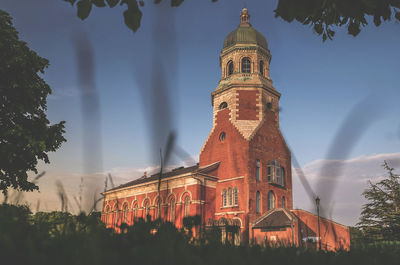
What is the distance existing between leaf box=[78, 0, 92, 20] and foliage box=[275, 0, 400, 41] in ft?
6.45

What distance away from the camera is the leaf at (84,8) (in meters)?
3.17

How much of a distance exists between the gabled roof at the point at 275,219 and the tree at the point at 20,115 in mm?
16127

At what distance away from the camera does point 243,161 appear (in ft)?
91.0

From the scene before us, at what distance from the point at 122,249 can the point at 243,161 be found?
1028 inches

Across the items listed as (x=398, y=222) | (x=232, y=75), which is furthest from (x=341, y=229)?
(x=232, y=75)

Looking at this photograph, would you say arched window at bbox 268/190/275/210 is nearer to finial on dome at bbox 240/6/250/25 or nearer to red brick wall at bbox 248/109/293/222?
red brick wall at bbox 248/109/293/222

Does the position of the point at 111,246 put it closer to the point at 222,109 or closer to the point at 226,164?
the point at 226,164

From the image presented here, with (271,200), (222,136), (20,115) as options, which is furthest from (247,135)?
(20,115)

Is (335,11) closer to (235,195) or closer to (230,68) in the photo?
(235,195)

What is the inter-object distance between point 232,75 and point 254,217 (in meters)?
14.1

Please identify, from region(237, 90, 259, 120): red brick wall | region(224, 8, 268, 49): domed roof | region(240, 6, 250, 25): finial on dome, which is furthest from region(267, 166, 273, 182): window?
region(240, 6, 250, 25): finial on dome

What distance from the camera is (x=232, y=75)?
31.7 m

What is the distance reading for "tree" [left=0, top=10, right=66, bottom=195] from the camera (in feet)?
52.8

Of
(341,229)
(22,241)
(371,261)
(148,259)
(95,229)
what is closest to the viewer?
(148,259)
